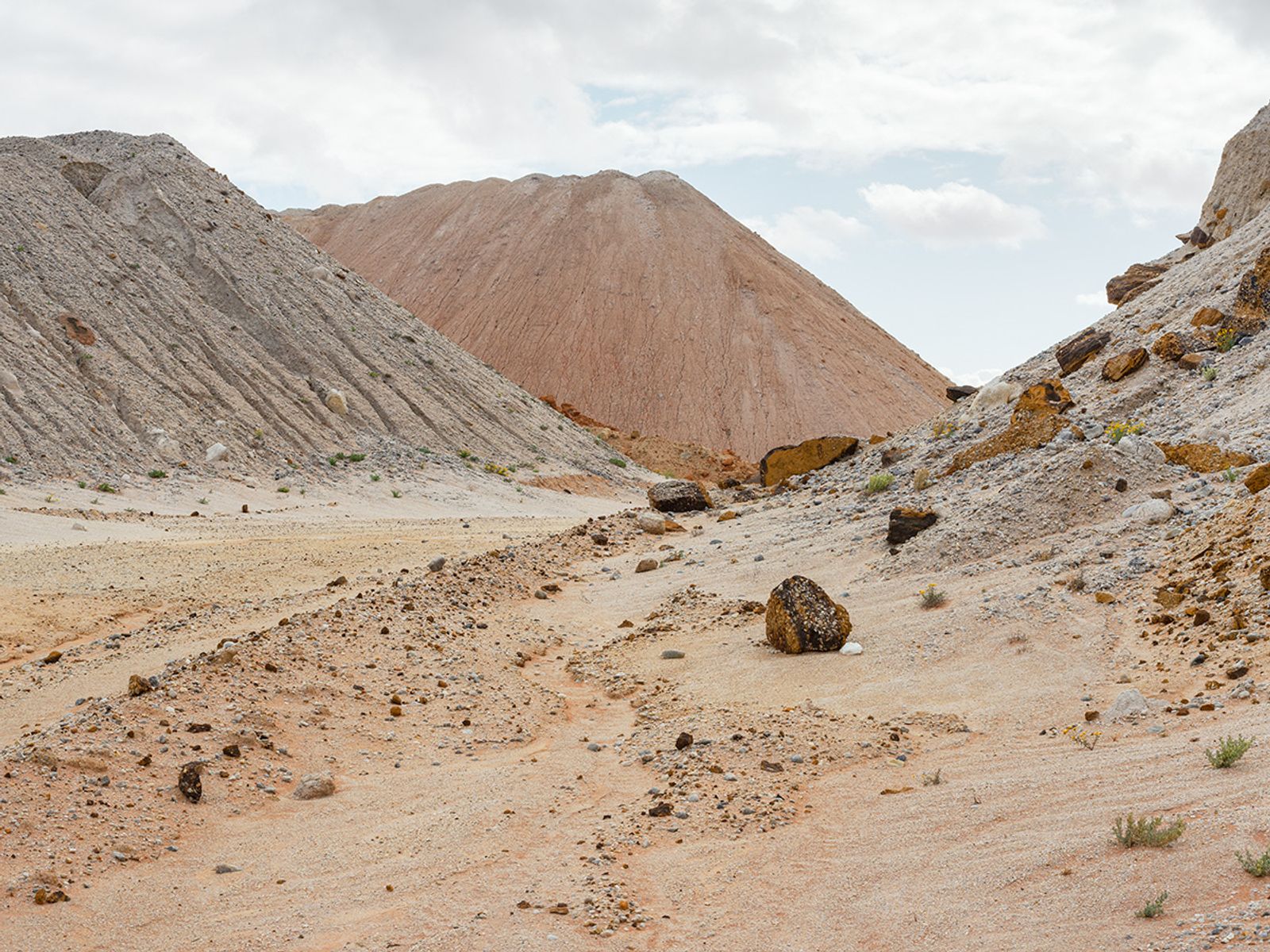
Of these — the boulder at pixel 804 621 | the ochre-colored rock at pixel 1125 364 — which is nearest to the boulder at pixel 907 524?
the boulder at pixel 804 621

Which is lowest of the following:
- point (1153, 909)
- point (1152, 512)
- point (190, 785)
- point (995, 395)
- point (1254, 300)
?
point (1153, 909)

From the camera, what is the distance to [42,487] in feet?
69.3

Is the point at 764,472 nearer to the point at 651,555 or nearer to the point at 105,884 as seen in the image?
the point at 651,555

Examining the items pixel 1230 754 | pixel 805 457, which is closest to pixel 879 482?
pixel 805 457

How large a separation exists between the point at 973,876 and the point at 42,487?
65.9 ft

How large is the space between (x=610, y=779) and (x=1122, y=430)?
7.48 metres

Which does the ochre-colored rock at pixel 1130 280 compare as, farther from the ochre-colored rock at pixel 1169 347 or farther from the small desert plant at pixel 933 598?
the small desert plant at pixel 933 598

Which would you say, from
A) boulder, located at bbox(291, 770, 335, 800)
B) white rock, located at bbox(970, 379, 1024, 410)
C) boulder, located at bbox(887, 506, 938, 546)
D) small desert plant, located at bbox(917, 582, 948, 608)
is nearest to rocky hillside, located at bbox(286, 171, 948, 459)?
white rock, located at bbox(970, 379, 1024, 410)

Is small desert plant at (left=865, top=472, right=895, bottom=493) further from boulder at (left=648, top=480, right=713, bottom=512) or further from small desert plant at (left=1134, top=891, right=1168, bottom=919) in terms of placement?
small desert plant at (left=1134, top=891, right=1168, bottom=919)

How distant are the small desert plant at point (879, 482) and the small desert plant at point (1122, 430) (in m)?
2.42

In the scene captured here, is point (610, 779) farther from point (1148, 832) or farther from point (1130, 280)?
point (1130, 280)

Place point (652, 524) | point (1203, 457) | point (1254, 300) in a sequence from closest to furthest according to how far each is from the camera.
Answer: point (1203, 457)
point (1254, 300)
point (652, 524)

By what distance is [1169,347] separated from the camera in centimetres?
1365

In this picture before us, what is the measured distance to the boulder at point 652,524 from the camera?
15992mm
